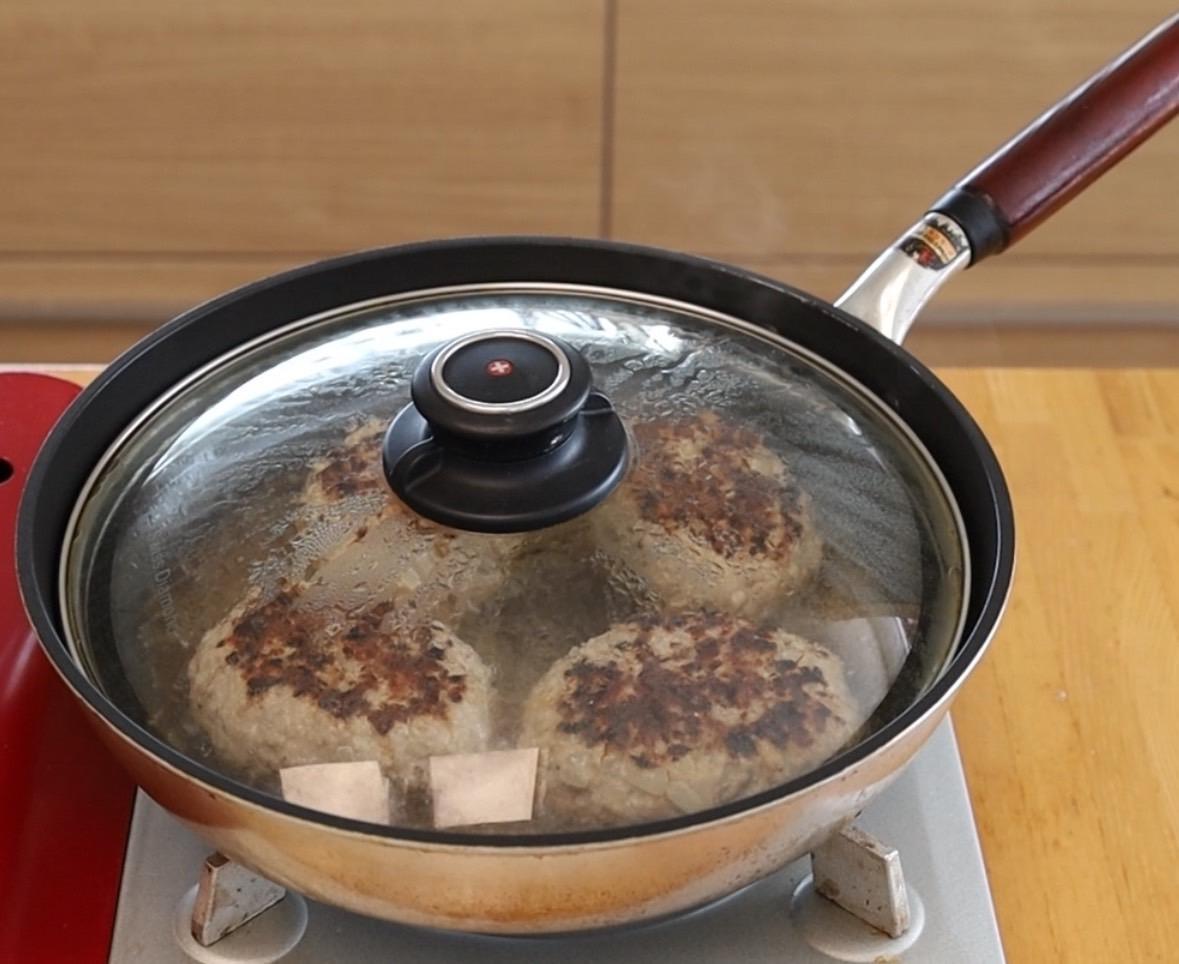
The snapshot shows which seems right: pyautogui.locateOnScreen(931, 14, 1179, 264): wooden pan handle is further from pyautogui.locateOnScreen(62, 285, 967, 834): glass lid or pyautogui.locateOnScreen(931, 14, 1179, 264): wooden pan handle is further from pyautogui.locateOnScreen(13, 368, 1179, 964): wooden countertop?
pyautogui.locateOnScreen(13, 368, 1179, 964): wooden countertop

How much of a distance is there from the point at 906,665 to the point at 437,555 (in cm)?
23

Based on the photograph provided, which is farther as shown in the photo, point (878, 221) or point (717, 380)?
point (878, 221)

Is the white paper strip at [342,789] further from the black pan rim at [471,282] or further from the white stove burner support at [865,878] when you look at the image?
the white stove burner support at [865,878]

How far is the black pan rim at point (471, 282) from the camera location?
57 cm

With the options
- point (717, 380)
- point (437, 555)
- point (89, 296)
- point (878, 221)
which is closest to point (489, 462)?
point (437, 555)

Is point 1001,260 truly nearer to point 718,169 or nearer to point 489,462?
point 718,169

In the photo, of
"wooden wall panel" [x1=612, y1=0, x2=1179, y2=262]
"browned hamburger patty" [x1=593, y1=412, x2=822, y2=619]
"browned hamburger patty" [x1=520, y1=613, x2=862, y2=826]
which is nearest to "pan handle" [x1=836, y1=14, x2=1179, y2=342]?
"browned hamburger patty" [x1=593, y1=412, x2=822, y2=619]

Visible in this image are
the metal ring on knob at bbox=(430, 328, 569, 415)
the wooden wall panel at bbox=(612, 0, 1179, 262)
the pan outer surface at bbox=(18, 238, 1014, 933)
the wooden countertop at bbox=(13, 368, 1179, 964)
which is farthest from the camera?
the wooden wall panel at bbox=(612, 0, 1179, 262)

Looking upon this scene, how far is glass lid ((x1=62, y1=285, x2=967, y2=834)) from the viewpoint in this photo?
0.65 metres

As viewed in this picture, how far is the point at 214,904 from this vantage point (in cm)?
71

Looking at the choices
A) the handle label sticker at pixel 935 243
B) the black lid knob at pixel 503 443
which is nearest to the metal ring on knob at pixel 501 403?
the black lid knob at pixel 503 443

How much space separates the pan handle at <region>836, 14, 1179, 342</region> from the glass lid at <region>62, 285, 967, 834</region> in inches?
3.7

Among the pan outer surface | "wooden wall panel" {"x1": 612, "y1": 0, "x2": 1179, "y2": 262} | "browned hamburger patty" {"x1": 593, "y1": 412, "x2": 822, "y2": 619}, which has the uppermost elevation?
"wooden wall panel" {"x1": 612, "y1": 0, "x2": 1179, "y2": 262}

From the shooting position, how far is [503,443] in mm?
693
